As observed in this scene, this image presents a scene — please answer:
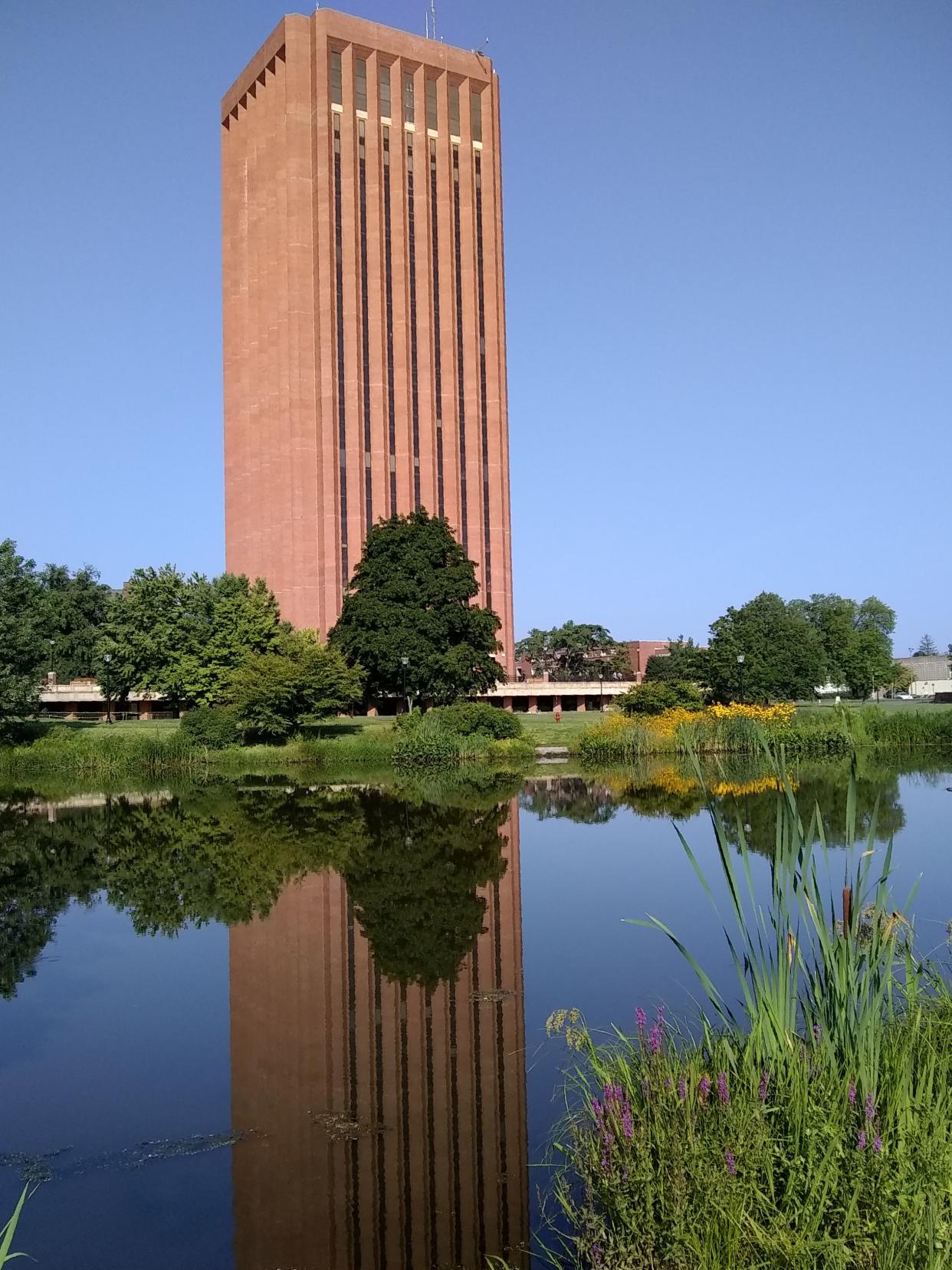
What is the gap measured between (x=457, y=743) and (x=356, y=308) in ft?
132

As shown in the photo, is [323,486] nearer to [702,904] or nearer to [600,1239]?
[702,904]

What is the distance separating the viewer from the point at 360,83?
244 ft

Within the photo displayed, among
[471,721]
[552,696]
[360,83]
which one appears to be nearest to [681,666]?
[552,696]

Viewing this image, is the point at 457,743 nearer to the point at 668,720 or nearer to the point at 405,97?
the point at 668,720

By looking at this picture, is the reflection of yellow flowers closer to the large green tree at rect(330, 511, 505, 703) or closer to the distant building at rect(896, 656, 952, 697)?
the large green tree at rect(330, 511, 505, 703)

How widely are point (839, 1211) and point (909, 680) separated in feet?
407

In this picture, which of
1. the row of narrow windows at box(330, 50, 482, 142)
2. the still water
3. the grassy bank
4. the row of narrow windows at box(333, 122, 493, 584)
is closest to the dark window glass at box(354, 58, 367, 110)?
the row of narrow windows at box(330, 50, 482, 142)

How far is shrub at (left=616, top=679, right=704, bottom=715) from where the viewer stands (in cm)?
4556

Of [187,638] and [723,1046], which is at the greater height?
[187,638]

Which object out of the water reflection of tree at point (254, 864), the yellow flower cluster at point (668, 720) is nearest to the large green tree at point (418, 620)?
the yellow flower cluster at point (668, 720)

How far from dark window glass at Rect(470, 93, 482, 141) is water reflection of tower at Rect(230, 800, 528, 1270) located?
75.6 meters

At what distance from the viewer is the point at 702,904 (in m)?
14.1

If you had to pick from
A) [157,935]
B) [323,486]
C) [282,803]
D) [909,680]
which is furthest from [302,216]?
[909,680]

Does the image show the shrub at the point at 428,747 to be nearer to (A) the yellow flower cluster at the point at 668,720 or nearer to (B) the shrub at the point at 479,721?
(B) the shrub at the point at 479,721
